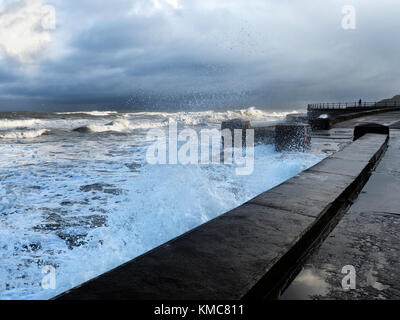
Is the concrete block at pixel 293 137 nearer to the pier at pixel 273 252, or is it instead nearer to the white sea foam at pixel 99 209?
the white sea foam at pixel 99 209

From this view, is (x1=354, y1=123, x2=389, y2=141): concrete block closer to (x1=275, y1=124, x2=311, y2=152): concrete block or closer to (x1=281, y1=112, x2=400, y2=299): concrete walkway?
(x1=275, y1=124, x2=311, y2=152): concrete block

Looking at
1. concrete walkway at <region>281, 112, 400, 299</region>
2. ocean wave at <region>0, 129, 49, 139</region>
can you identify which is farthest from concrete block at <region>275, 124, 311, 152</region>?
ocean wave at <region>0, 129, 49, 139</region>

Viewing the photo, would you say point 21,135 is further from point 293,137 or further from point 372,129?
point 372,129

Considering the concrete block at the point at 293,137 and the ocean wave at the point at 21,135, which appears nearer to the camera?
the concrete block at the point at 293,137

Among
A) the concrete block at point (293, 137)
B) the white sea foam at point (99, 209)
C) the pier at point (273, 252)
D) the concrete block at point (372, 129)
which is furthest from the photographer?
the concrete block at point (372, 129)

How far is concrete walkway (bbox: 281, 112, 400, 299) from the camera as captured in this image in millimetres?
1378

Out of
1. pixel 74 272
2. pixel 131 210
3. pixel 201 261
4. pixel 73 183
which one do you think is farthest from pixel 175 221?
pixel 73 183

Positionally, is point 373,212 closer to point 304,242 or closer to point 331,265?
point 304,242

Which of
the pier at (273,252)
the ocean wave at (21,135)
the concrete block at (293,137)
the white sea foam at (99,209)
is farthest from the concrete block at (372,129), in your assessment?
the ocean wave at (21,135)

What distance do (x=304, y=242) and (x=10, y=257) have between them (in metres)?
3.00

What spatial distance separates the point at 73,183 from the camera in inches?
233

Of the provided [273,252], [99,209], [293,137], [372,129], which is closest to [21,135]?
[99,209]

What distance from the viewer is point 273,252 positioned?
5.17ft

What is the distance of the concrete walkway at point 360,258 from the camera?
1.38m
